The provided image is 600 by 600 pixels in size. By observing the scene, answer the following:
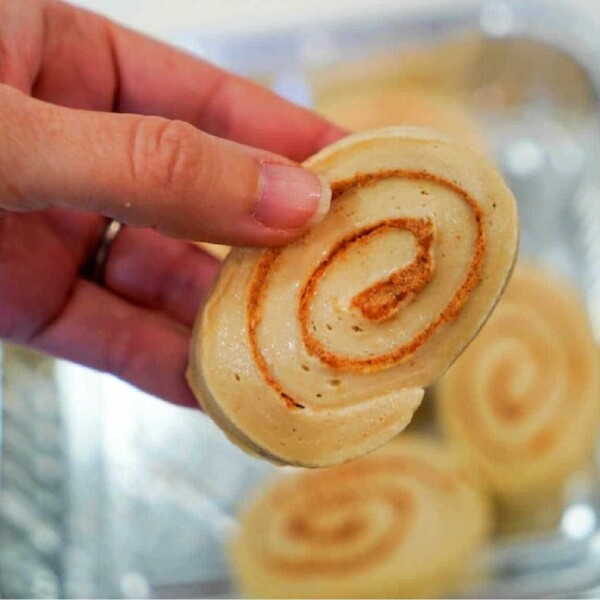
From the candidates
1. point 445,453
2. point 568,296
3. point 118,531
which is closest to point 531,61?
point 568,296

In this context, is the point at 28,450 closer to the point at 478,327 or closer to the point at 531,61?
the point at 478,327

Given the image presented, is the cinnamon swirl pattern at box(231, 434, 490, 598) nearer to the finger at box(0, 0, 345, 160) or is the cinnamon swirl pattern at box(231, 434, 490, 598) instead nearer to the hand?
the hand

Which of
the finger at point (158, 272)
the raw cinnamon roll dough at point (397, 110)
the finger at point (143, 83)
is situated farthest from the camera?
the raw cinnamon roll dough at point (397, 110)

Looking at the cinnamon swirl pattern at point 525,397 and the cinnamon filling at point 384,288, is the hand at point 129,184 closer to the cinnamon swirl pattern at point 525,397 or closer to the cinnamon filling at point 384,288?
the cinnamon filling at point 384,288

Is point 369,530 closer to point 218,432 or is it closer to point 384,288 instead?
point 218,432

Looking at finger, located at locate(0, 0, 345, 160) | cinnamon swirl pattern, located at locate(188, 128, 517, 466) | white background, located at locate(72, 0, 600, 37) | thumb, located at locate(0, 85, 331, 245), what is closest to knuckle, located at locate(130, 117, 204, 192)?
thumb, located at locate(0, 85, 331, 245)

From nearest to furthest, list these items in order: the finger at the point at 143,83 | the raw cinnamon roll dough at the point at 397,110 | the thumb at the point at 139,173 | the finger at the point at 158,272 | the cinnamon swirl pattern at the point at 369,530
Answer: the thumb at the point at 139,173, the finger at the point at 143,83, the finger at the point at 158,272, the cinnamon swirl pattern at the point at 369,530, the raw cinnamon roll dough at the point at 397,110

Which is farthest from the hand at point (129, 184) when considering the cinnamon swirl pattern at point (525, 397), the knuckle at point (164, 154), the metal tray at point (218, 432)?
the cinnamon swirl pattern at point (525, 397)
